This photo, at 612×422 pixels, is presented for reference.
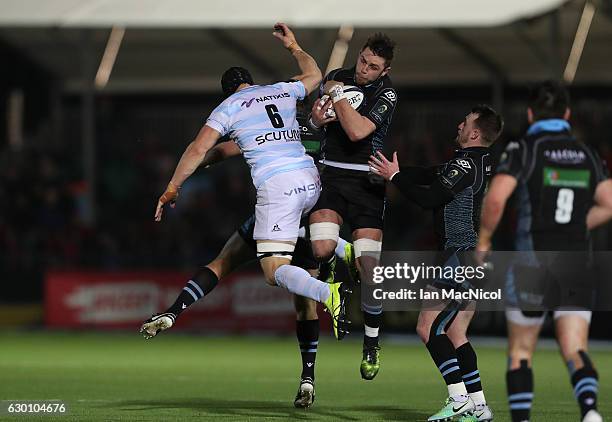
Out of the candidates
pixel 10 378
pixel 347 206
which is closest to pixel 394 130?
pixel 10 378

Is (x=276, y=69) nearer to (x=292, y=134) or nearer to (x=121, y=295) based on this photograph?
(x=121, y=295)

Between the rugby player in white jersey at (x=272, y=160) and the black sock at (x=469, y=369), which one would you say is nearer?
the black sock at (x=469, y=369)

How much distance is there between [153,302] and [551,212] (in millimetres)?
15720

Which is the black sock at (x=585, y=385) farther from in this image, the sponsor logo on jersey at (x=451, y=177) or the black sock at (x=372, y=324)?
the black sock at (x=372, y=324)

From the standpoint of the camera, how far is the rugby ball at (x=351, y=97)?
10.7 metres

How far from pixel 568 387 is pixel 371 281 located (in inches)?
126

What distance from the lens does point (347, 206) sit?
11.0m

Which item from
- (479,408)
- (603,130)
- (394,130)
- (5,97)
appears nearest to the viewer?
(479,408)

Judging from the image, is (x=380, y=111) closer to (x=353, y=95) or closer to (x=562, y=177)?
(x=353, y=95)

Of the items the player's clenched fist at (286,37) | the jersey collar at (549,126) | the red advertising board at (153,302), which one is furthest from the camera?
the red advertising board at (153,302)

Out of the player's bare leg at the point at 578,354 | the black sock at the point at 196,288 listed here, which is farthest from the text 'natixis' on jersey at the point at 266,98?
the player's bare leg at the point at 578,354

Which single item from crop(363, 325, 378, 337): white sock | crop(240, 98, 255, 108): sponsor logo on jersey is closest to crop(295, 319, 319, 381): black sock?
crop(363, 325, 378, 337): white sock

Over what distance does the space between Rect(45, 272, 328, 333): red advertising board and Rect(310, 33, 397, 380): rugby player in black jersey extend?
37.3 feet

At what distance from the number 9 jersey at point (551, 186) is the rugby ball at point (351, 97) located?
2.97 meters
